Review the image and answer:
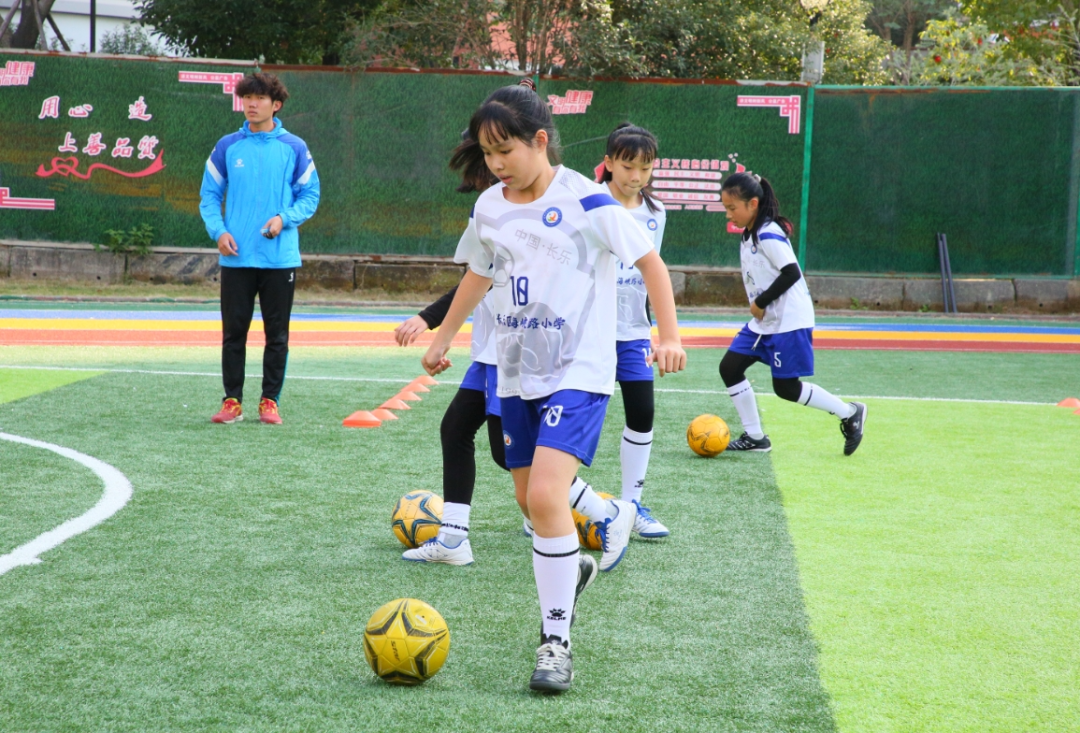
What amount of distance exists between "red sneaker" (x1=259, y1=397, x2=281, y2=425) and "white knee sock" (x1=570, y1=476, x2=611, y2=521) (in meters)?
3.63

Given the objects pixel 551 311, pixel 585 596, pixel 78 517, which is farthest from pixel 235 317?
pixel 551 311

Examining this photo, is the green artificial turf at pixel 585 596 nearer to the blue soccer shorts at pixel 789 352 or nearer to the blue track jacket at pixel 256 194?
the blue soccer shorts at pixel 789 352

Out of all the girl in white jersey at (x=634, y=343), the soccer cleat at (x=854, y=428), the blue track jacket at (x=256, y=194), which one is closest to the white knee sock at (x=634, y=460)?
the girl in white jersey at (x=634, y=343)

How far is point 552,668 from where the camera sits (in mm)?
3338

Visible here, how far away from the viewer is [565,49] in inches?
741

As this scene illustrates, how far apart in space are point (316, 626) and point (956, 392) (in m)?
7.32

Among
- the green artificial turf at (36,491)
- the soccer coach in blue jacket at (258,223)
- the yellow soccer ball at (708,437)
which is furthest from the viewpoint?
the soccer coach in blue jacket at (258,223)

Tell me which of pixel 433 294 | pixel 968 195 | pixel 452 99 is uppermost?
pixel 452 99

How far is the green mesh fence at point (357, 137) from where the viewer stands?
1678 centimetres

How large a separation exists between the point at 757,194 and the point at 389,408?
311 centimetres

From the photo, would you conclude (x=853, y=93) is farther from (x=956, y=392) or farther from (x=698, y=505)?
(x=698, y=505)

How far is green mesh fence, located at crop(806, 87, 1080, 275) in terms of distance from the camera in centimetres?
1655

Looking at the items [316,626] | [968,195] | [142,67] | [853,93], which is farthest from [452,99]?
[316,626]

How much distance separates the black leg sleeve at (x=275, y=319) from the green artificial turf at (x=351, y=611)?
3.41ft
